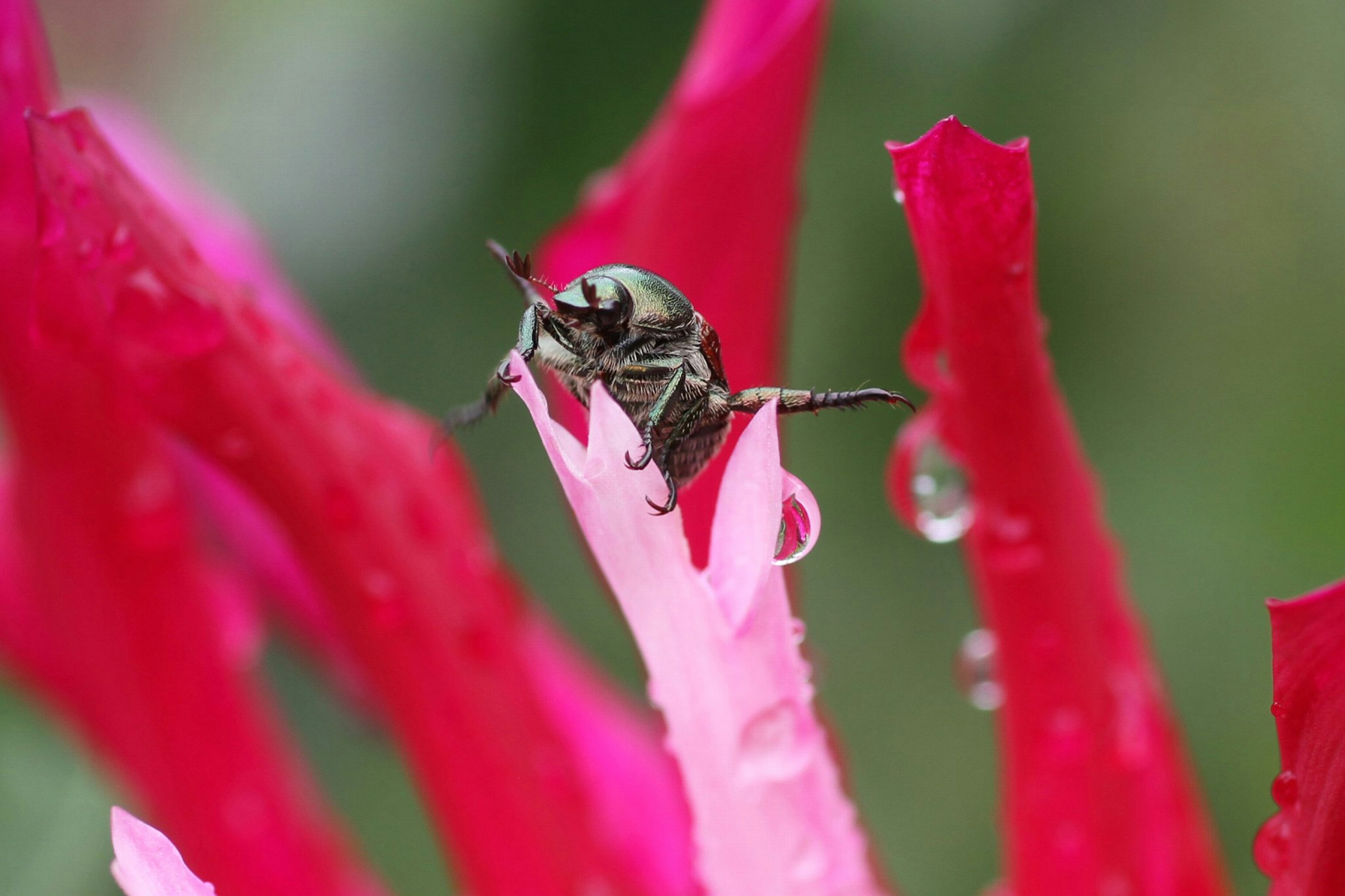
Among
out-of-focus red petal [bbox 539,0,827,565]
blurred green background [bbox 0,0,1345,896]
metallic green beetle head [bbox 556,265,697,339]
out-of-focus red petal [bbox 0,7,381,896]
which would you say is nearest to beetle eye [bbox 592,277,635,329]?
metallic green beetle head [bbox 556,265,697,339]

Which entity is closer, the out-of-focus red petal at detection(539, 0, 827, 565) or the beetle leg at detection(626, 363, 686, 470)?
the beetle leg at detection(626, 363, 686, 470)

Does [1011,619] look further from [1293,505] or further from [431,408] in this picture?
[431,408]

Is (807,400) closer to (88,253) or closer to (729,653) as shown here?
(729,653)

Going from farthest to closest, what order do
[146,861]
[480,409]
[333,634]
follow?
[333,634] < [480,409] < [146,861]

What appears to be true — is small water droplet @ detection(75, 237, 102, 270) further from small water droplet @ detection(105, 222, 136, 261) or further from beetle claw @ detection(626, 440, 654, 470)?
beetle claw @ detection(626, 440, 654, 470)

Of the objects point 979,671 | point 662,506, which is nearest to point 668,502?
point 662,506

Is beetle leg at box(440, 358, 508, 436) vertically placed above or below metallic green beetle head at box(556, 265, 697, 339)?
below
